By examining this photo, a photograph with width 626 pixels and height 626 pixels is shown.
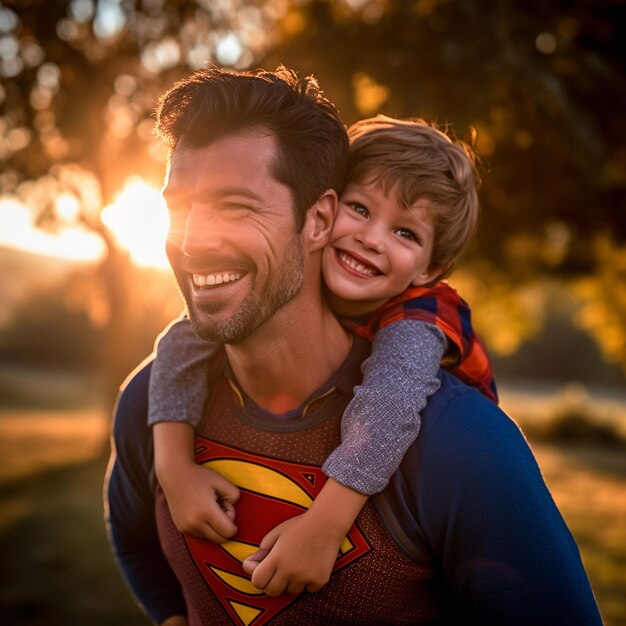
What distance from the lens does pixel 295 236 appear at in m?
2.11

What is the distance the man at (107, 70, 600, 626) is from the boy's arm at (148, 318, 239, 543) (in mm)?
52

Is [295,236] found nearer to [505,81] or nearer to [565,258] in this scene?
[505,81]

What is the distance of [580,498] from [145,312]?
66.1 feet

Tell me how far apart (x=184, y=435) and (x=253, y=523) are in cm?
37

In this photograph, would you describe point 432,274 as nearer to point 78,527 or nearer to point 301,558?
point 301,558

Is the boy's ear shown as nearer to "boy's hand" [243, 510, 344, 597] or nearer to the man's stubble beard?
the man's stubble beard

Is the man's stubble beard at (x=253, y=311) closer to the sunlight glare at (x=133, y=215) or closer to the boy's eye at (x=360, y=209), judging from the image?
the boy's eye at (x=360, y=209)

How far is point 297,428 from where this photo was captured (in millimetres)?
2023

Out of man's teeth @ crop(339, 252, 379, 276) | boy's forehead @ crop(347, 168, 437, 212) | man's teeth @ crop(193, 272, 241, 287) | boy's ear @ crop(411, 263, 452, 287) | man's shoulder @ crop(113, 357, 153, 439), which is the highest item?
boy's forehead @ crop(347, 168, 437, 212)

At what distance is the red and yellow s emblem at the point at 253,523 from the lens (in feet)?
6.33

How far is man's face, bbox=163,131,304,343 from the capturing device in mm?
1998

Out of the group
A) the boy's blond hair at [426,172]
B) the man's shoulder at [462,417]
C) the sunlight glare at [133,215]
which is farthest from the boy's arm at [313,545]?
the sunlight glare at [133,215]

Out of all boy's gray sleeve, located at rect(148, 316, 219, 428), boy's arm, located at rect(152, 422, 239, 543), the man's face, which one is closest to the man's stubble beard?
the man's face

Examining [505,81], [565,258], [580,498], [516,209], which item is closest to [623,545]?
[580,498]
